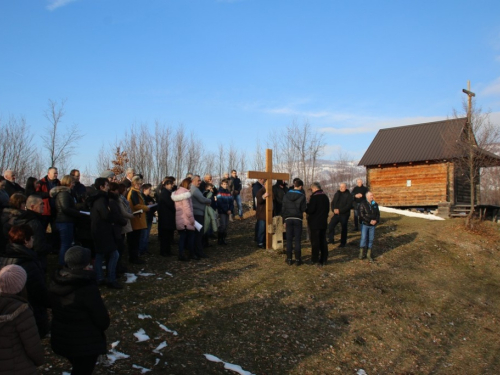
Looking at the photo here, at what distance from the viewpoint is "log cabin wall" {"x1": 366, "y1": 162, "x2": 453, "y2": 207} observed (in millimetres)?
25969

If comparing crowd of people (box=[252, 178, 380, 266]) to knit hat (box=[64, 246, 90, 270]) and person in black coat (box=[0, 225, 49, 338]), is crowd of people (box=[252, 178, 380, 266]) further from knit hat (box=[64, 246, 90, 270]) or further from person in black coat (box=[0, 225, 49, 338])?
knit hat (box=[64, 246, 90, 270])

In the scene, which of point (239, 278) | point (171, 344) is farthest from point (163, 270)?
point (171, 344)

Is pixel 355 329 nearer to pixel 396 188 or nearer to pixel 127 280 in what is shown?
pixel 127 280

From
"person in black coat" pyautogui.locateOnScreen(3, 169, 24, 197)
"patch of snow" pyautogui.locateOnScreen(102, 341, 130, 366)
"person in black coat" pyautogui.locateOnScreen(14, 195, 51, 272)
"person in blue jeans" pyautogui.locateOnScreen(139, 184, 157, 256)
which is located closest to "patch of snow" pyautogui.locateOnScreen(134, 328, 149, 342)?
"patch of snow" pyautogui.locateOnScreen(102, 341, 130, 366)

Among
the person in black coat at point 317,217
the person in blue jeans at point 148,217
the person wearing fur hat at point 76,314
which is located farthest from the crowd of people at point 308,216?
the person wearing fur hat at point 76,314

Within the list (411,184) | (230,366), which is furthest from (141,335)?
(411,184)

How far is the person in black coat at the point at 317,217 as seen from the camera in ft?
34.2

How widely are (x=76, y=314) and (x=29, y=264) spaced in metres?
0.98

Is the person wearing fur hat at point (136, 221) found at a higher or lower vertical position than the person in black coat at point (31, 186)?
lower

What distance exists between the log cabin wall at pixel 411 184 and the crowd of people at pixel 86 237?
12.5m

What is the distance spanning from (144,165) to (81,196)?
839 inches

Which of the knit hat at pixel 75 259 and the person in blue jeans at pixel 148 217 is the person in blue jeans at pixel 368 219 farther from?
the knit hat at pixel 75 259

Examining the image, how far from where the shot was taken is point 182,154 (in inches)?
1201

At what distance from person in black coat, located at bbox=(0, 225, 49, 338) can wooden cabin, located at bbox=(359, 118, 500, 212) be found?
79.8 feet
